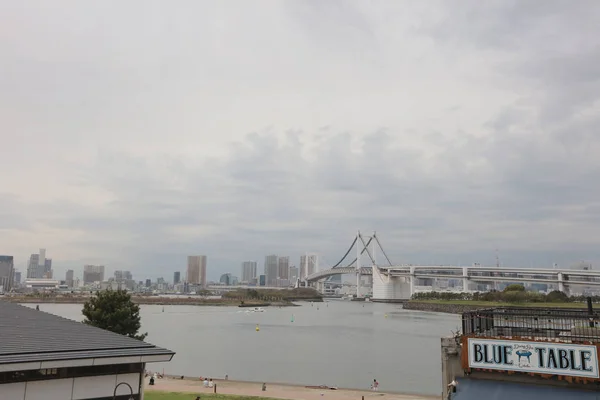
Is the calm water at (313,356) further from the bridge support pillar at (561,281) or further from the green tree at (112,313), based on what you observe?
the bridge support pillar at (561,281)

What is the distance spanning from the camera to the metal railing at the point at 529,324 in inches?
296

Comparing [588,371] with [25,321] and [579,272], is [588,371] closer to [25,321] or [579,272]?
[25,321]

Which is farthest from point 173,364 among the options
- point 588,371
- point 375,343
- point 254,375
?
point 588,371

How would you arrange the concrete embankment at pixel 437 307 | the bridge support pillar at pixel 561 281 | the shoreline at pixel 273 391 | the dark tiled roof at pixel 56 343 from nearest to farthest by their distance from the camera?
the dark tiled roof at pixel 56 343 → the shoreline at pixel 273 391 → the concrete embankment at pixel 437 307 → the bridge support pillar at pixel 561 281

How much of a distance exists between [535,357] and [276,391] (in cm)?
1127

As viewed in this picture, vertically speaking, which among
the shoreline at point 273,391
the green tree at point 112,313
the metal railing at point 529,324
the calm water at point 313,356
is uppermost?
the metal railing at point 529,324

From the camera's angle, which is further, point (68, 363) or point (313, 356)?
point (313, 356)

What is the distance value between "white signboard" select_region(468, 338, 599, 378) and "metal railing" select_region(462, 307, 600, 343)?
25 centimetres

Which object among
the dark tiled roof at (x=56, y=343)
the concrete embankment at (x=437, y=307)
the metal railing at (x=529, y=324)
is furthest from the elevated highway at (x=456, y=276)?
the dark tiled roof at (x=56, y=343)

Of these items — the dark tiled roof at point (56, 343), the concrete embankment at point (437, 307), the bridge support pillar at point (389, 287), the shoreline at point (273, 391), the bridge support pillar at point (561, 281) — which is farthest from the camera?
the bridge support pillar at point (389, 287)

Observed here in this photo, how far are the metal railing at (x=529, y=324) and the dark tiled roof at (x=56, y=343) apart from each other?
5098 mm

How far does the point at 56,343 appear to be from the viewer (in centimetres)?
636

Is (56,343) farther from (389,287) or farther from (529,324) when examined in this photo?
(389,287)

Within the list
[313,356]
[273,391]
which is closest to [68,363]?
[273,391]
